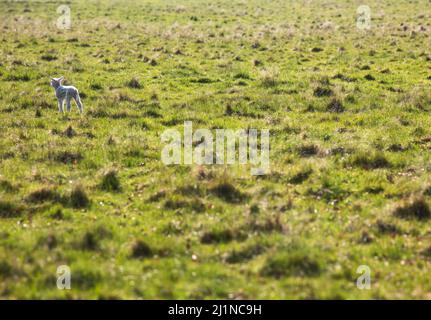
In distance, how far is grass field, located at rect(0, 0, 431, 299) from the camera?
7703 millimetres

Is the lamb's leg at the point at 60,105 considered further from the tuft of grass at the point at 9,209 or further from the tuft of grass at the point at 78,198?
the tuft of grass at the point at 9,209

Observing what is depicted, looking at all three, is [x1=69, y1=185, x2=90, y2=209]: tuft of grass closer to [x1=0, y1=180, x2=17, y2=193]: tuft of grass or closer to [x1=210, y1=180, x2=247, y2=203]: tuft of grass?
[x1=0, y1=180, x2=17, y2=193]: tuft of grass

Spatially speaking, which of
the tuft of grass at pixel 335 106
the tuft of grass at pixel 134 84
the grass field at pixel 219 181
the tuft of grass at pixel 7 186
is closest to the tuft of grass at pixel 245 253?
the grass field at pixel 219 181

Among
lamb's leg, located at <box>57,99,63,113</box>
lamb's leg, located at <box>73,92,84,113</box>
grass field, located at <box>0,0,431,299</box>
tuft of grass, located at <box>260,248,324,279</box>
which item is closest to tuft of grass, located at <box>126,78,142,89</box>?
grass field, located at <box>0,0,431,299</box>

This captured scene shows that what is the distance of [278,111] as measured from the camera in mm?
16250

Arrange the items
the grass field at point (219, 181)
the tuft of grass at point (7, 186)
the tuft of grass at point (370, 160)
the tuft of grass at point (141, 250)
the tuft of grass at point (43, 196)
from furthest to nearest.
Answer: the tuft of grass at point (370, 160) → the tuft of grass at point (7, 186) → the tuft of grass at point (43, 196) → the tuft of grass at point (141, 250) → the grass field at point (219, 181)

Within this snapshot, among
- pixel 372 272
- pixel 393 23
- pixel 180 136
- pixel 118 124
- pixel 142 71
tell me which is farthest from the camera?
pixel 393 23

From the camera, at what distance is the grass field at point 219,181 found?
770 centimetres

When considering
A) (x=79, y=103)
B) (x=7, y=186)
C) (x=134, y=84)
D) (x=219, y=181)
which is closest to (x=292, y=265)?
(x=219, y=181)

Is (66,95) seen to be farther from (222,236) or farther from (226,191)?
(222,236)

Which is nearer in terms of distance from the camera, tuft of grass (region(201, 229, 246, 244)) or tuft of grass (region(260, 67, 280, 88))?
tuft of grass (region(201, 229, 246, 244))

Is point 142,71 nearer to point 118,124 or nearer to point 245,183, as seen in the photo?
point 118,124
